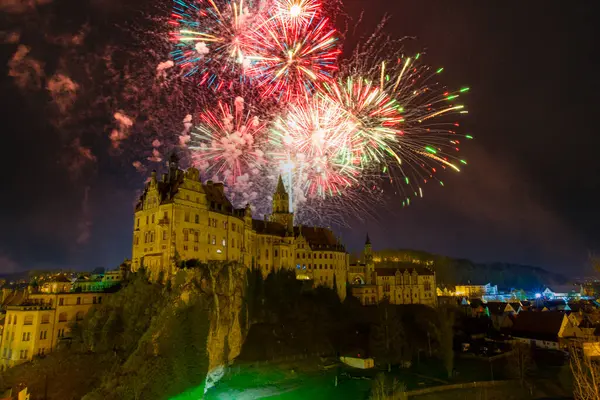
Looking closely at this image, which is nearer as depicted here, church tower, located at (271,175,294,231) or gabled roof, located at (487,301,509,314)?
church tower, located at (271,175,294,231)

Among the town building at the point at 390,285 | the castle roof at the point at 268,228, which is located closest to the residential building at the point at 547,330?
the town building at the point at 390,285

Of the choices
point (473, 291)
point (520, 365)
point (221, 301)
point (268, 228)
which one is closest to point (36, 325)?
point (221, 301)

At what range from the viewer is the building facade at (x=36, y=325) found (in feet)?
172

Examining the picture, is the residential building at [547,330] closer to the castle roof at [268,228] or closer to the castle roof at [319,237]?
the castle roof at [319,237]

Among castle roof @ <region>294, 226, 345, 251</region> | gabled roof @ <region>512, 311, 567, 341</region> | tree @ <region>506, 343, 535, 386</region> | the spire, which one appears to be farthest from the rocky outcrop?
gabled roof @ <region>512, 311, 567, 341</region>

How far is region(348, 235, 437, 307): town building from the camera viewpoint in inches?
3912

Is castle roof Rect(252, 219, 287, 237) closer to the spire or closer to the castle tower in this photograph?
the spire

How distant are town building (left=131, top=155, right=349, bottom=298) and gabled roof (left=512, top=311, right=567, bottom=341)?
4111 cm

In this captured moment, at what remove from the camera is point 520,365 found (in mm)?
58375

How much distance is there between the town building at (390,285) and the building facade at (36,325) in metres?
61.0

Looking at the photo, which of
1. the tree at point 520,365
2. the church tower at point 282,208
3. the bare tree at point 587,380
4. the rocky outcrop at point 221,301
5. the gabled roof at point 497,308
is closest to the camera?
the bare tree at point 587,380

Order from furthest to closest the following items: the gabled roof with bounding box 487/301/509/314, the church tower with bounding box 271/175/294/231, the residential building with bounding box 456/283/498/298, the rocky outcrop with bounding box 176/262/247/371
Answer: the residential building with bounding box 456/283/498/298, the gabled roof with bounding box 487/301/509/314, the church tower with bounding box 271/175/294/231, the rocky outcrop with bounding box 176/262/247/371

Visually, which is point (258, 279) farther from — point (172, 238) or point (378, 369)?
point (378, 369)

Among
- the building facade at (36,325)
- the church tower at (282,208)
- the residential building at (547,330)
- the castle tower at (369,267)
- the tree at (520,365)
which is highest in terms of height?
the church tower at (282,208)
